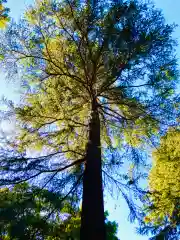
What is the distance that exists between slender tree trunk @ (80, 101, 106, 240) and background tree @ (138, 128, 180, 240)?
1.39m

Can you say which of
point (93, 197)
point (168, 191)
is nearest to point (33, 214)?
point (93, 197)

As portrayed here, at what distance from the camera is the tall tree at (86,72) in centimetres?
836

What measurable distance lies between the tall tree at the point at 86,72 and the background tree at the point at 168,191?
55 cm

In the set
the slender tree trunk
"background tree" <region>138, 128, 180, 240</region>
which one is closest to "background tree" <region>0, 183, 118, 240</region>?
the slender tree trunk

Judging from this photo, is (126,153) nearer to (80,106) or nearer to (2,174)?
(80,106)

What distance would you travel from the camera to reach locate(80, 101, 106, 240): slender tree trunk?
5789mm

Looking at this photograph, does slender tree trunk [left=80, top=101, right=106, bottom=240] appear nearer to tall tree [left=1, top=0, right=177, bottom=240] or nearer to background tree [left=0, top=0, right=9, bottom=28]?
tall tree [left=1, top=0, right=177, bottom=240]

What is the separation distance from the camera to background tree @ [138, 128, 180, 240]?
24.1ft

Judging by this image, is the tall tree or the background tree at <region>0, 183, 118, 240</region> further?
the tall tree

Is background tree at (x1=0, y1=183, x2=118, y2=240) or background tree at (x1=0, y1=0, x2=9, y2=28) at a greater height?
background tree at (x1=0, y1=0, x2=9, y2=28)


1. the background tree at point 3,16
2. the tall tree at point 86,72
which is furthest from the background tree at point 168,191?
the background tree at point 3,16

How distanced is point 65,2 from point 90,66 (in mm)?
1801

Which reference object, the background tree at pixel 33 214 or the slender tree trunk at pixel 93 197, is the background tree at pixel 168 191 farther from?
the background tree at pixel 33 214

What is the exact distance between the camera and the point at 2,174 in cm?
713
